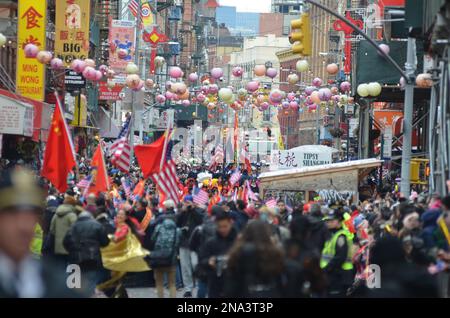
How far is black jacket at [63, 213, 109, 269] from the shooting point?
17.2 meters

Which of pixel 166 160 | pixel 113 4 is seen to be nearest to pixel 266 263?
pixel 166 160

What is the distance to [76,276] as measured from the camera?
17750 mm

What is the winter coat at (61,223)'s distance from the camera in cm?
1805

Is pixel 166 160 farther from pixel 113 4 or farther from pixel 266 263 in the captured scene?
pixel 113 4

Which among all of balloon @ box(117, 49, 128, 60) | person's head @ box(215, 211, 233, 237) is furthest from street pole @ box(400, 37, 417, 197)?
balloon @ box(117, 49, 128, 60)

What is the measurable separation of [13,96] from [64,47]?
11.0 meters

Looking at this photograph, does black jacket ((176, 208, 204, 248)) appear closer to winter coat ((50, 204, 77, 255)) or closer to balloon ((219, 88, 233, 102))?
winter coat ((50, 204, 77, 255))

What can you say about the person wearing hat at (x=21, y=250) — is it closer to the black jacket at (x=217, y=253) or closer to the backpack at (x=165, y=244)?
the black jacket at (x=217, y=253)

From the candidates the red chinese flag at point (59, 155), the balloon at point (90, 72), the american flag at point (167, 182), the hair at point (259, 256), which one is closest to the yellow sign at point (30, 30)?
the balloon at point (90, 72)

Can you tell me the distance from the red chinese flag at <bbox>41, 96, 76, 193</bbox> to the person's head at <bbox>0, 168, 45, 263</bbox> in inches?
581

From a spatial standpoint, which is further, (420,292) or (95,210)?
(95,210)

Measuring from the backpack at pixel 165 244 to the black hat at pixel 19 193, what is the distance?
37.5 feet

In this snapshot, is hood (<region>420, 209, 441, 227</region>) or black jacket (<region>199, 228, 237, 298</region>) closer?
black jacket (<region>199, 228, 237, 298</region>)
